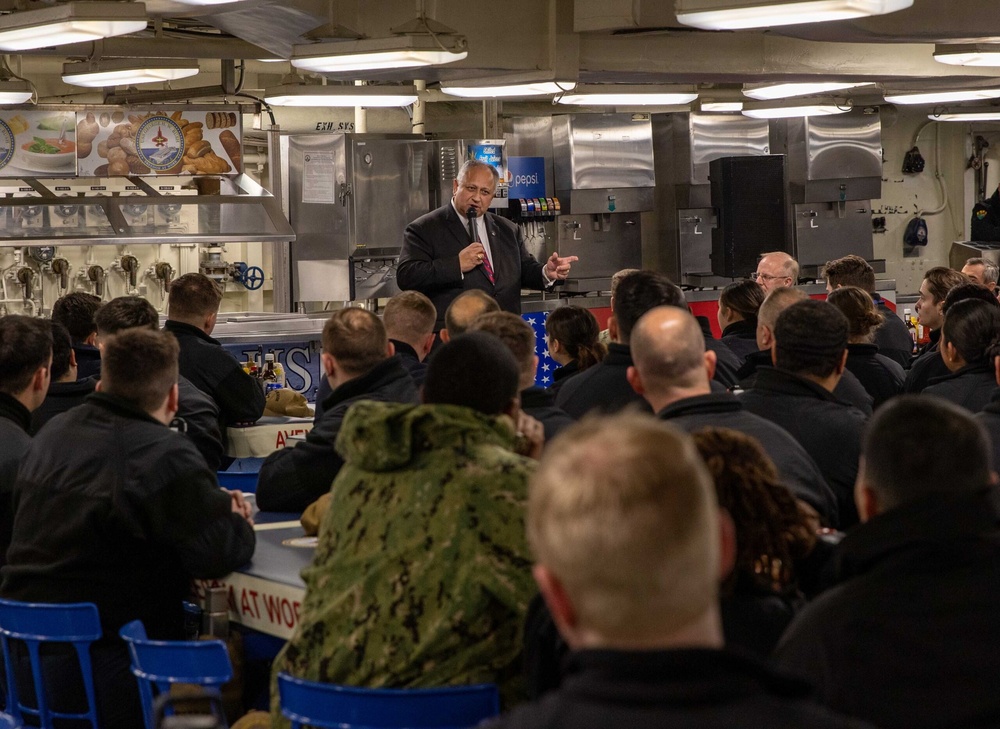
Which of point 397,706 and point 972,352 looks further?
point 972,352

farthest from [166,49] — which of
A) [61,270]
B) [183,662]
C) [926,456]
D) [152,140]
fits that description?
[926,456]

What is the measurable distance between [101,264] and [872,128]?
7.33 meters

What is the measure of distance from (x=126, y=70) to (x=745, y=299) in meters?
3.83

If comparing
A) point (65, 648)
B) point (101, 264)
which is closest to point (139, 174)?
point (101, 264)

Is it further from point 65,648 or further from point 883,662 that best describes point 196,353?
point 883,662

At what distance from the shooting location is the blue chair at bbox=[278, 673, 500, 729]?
Result: 2.44m

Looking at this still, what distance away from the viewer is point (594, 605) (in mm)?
1370

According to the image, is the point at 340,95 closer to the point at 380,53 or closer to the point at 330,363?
the point at 380,53

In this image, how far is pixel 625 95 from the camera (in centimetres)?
939

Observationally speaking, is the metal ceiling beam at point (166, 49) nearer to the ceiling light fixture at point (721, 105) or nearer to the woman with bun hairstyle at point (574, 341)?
the ceiling light fixture at point (721, 105)

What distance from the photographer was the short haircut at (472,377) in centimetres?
276

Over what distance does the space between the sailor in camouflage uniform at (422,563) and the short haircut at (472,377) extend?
6 centimetres

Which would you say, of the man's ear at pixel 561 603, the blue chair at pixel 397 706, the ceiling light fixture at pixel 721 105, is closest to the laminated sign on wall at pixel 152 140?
the ceiling light fixture at pixel 721 105

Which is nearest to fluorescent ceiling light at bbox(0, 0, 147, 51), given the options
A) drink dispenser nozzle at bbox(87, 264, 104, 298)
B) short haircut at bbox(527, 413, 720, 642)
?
drink dispenser nozzle at bbox(87, 264, 104, 298)
